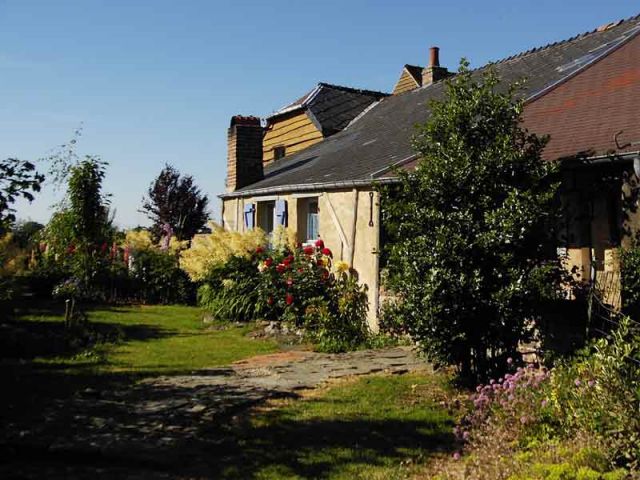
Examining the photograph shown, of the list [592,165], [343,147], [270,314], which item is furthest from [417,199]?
[343,147]

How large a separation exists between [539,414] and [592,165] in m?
3.93

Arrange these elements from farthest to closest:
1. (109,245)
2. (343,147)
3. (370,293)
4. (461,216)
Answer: (109,245), (343,147), (370,293), (461,216)

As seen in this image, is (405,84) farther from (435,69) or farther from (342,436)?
(342,436)

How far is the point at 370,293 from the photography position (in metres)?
11.0

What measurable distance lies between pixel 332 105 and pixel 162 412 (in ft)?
56.9

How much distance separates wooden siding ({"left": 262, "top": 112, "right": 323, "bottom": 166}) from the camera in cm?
2163

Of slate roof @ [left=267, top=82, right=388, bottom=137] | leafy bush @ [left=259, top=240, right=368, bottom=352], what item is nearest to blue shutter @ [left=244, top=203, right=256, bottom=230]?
leafy bush @ [left=259, top=240, right=368, bottom=352]

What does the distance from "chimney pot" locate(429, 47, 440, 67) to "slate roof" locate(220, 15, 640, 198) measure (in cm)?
82

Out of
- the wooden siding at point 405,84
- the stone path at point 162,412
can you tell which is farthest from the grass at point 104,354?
the wooden siding at point 405,84

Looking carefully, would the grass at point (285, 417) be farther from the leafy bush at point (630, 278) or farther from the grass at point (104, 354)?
the leafy bush at point (630, 278)

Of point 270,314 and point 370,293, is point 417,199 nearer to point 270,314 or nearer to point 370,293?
point 370,293

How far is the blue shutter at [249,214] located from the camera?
1620cm

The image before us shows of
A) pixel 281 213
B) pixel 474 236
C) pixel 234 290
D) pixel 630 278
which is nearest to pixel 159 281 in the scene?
pixel 234 290

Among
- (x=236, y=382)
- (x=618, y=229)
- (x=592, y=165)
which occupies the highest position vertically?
(x=592, y=165)
